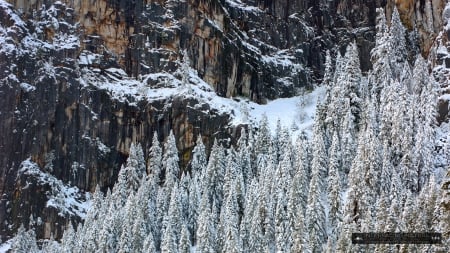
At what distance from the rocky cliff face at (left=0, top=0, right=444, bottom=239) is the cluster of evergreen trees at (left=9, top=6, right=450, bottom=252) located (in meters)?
10.6

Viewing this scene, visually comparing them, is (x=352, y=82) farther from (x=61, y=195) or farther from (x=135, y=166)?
(x=61, y=195)

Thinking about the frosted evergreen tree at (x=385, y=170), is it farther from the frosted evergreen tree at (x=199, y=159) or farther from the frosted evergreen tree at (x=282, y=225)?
the frosted evergreen tree at (x=199, y=159)

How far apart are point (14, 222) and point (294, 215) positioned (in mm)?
53844

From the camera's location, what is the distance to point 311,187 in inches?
3182

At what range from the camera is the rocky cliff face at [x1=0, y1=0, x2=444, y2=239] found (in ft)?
390

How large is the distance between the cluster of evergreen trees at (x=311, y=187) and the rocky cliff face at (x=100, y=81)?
1063 cm

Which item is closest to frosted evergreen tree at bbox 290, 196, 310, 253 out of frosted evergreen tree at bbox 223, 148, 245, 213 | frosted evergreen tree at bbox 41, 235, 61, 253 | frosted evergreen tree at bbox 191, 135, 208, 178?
frosted evergreen tree at bbox 223, 148, 245, 213

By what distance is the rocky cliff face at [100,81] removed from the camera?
390ft

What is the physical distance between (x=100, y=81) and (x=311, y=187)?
56.0 metres

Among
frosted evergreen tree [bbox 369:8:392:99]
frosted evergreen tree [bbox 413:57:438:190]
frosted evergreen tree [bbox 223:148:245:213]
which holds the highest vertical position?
frosted evergreen tree [bbox 369:8:392:99]

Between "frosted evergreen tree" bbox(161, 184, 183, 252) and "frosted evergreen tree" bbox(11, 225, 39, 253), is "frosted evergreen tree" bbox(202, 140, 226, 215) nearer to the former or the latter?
"frosted evergreen tree" bbox(161, 184, 183, 252)

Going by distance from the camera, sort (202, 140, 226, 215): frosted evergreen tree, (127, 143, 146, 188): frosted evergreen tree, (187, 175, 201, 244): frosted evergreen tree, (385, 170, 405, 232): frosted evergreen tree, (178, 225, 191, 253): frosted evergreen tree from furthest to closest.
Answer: (127, 143, 146, 188): frosted evergreen tree, (202, 140, 226, 215): frosted evergreen tree, (187, 175, 201, 244): frosted evergreen tree, (178, 225, 191, 253): frosted evergreen tree, (385, 170, 405, 232): frosted evergreen tree

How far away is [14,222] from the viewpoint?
371 feet

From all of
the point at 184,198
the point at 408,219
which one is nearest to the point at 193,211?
the point at 184,198
